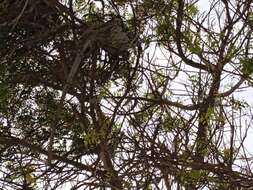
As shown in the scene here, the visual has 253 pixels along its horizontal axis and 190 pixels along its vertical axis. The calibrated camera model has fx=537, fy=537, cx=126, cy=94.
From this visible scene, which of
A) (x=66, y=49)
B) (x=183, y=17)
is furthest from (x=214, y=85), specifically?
(x=66, y=49)

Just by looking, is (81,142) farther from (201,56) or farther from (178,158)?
(201,56)

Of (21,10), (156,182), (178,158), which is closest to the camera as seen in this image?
(21,10)

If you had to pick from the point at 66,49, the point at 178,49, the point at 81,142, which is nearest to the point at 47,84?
the point at 66,49

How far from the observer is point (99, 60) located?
1.75 metres

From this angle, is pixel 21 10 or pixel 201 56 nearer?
pixel 21 10

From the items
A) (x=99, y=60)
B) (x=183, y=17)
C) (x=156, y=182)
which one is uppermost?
(x=183, y=17)

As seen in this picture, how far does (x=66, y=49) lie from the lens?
1.75 m

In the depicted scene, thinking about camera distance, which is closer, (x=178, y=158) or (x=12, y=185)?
(x=178, y=158)

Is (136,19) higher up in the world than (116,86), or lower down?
higher up

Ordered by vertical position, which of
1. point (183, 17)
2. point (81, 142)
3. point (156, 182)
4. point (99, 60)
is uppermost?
point (183, 17)

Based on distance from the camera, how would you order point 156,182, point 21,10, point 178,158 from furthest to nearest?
1. point 156,182
2. point 178,158
3. point 21,10

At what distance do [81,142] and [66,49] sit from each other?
1.28ft

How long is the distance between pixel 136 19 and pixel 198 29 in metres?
0.22

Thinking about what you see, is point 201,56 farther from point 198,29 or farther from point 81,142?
point 81,142
